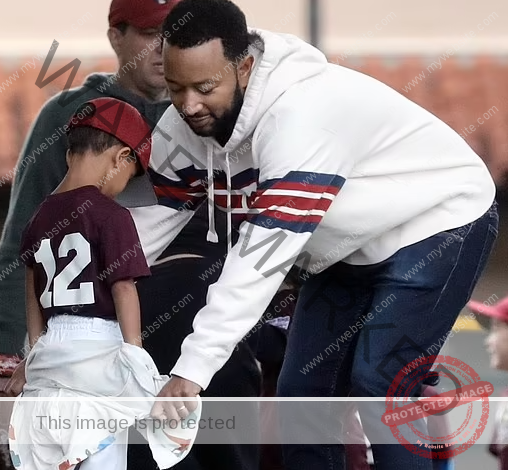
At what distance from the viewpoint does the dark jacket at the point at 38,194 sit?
10.00ft

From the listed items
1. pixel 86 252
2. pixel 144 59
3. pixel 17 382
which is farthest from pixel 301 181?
pixel 144 59

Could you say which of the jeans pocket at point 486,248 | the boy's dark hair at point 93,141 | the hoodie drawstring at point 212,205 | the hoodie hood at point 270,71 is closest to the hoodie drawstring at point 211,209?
the hoodie drawstring at point 212,205

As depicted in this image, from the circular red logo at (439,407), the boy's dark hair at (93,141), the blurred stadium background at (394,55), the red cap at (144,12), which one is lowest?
the circular red logo at (439,407)

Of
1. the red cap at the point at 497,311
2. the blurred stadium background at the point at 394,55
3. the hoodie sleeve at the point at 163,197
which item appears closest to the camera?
the hoodie sleeve at the point at 163,197

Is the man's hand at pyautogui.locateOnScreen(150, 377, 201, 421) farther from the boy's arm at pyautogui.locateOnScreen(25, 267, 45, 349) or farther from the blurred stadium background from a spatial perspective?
the blurred stadium background

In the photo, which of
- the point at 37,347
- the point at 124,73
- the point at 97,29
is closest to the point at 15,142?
the point at 97,29

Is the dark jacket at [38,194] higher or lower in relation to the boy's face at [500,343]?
higher

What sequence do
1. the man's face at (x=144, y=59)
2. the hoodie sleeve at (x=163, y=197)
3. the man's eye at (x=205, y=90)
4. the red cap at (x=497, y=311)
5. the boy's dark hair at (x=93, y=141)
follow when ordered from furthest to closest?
the red cap at (x=497, y=311), the man's face at (x=144, y=59), the hoodie sleeve at (x=163, y=197), the boy's dark hair at (x=93, y=141), the man's eye at (x=205, y=90)

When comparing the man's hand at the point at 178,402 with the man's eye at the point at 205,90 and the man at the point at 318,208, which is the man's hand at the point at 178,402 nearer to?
the man at the point at 318,208

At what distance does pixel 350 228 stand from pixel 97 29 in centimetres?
192

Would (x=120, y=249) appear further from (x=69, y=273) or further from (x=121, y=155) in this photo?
(x=121, y=155)

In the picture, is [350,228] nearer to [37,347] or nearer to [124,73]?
[37,347]

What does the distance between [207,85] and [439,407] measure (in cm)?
120

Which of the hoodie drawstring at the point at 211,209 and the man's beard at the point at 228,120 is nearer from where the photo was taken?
the man's beard at the point at 228,120
